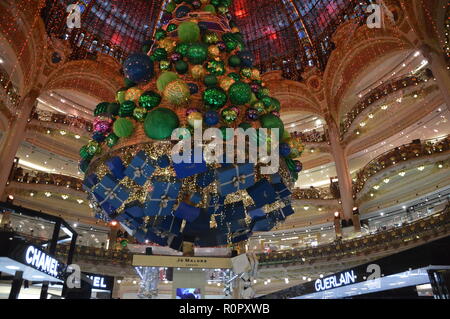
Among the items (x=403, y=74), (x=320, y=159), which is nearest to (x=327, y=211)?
(x=320, y=159)

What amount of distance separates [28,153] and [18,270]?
754 inches

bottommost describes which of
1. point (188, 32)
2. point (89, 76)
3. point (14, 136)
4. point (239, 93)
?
point (239, 93)

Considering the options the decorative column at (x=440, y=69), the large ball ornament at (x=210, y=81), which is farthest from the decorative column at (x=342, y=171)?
the large ball ornament at (x=210, y=81)

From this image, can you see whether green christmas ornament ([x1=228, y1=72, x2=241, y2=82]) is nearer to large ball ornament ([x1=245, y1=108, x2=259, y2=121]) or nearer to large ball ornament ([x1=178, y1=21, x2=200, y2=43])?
large ball ornament ([x1=245, y1=108, x2=259, y2=121])

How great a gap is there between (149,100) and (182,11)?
200 cm

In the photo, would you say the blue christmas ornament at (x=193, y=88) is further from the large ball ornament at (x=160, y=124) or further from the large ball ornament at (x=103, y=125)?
the large ball ornament at (x=103, y=125)

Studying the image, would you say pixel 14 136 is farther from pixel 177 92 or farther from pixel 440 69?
pixel 440 69

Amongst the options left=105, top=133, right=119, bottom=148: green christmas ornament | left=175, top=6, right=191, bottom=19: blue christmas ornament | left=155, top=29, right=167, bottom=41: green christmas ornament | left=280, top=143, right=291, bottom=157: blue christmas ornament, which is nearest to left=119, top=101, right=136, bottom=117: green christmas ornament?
left=105, top=133, right=119, bottom=148: green christmas ornament

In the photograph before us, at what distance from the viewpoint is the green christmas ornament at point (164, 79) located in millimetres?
4176

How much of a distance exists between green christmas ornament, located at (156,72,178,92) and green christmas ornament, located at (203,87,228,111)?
0.47 m

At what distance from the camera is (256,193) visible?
169 inches

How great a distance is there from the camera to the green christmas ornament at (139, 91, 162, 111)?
4.10 metres

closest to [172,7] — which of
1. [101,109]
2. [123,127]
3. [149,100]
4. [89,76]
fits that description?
[101,109]

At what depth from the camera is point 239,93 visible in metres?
4.14
